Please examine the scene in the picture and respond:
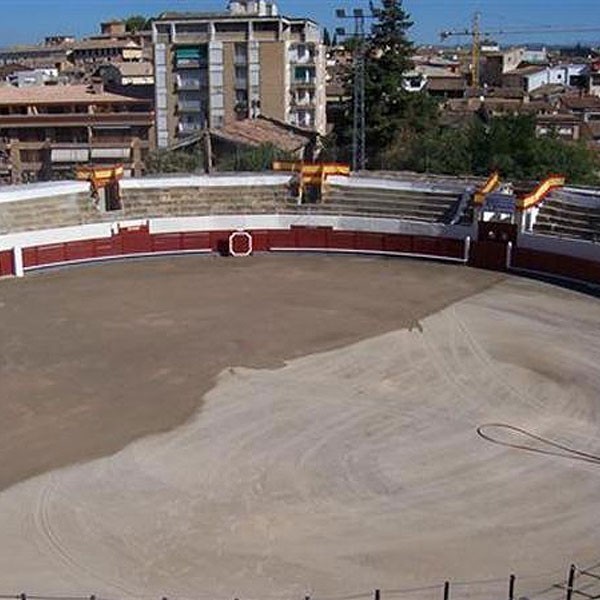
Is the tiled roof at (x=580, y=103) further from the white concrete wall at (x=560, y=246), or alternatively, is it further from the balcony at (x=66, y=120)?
the white concrete wall at (x=560, y=246)

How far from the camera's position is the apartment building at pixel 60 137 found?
190ft

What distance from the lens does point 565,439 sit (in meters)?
15.4

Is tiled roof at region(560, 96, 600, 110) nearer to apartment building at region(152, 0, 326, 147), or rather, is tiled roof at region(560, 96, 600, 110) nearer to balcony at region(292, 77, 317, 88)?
apartment building at region(152, 0, 326, 147)

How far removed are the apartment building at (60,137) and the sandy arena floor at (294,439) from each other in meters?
34.3

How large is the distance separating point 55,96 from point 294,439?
172 feet

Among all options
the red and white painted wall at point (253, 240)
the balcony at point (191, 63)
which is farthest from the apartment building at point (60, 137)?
the red and white painted wall at point (253, 240)

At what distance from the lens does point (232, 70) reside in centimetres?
6328

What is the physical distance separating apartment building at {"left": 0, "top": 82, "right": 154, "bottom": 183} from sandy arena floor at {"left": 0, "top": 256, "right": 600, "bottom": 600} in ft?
112

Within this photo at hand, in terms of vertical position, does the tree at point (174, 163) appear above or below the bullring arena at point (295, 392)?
above

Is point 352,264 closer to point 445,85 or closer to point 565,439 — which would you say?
point 565,439

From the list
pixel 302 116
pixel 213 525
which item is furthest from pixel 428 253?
pixel 302 116

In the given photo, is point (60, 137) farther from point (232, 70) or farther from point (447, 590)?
point (447, 590)

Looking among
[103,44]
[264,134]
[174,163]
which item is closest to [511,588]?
[174,163]

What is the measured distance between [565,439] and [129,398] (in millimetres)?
7844
